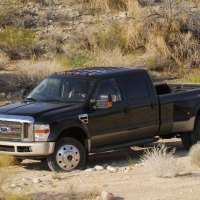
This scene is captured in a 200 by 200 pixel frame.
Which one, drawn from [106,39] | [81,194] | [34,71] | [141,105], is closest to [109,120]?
[141,105]

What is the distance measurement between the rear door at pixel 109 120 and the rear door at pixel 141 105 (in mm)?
177

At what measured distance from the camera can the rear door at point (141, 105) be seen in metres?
14.8

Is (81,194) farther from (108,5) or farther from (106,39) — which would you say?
(108,5)

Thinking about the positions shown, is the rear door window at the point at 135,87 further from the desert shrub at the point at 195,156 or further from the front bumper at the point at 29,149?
the front bumper at the point at 29,149

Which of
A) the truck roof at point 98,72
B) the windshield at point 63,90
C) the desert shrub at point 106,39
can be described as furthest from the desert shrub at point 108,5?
the windshield at point 63,90

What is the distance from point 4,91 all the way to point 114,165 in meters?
12.3

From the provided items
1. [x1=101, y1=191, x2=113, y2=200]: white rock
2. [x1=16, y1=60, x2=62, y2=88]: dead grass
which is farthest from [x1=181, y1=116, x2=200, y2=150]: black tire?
[x1=16, y1=60, x2=62, y2=88]: dead grass

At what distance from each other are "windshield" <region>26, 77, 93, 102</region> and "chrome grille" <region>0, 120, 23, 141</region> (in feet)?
3.73

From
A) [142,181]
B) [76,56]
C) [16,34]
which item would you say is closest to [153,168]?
[142,181]

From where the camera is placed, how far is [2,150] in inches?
536

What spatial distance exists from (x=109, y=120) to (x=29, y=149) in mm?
1710

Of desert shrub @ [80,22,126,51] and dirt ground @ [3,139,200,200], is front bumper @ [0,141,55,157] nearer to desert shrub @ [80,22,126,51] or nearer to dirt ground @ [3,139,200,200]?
dirt ground @ [3,139,200,200]

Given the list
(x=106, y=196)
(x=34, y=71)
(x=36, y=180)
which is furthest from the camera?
(x=34, y=71)

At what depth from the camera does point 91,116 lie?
1393 centimetres
